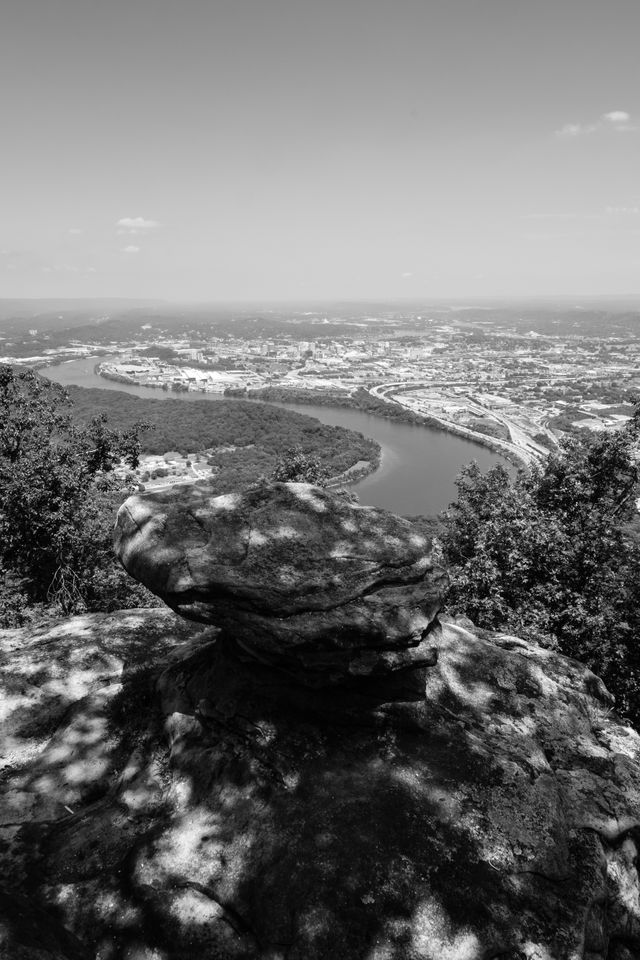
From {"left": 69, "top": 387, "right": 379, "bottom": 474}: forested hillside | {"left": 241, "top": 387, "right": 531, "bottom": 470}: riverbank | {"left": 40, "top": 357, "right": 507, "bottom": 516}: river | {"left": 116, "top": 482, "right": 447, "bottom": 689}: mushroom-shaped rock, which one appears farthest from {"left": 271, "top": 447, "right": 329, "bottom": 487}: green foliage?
{"left": 241, "top": 387, "right": 531, "bottom": 470}: riverbank

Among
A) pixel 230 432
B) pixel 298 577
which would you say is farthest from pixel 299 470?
pixel 230 432

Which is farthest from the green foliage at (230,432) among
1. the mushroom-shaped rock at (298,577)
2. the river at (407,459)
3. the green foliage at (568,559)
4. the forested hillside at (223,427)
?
the mushroom-shaped rock at (298,577)

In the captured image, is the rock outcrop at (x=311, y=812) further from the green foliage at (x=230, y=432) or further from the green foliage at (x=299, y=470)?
the green foliage at (x=230, y=432)

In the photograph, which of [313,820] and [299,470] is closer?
[313,820]

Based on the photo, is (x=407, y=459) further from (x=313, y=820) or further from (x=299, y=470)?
(x=313, y=820)

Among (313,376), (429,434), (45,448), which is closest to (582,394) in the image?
(429,434)
